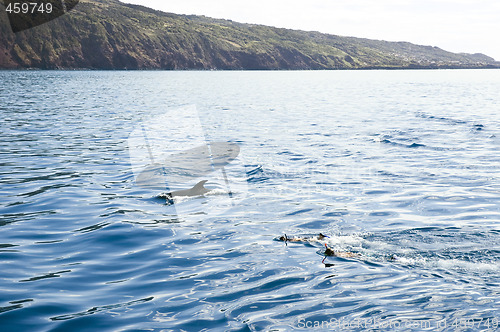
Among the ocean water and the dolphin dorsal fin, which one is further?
the dolphin dorsal fin

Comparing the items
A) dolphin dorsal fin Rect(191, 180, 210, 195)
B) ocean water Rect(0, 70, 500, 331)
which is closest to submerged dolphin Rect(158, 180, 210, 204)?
dolphin dorsal fin Rect(191, 180, 210, 195)

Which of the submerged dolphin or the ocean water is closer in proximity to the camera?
the ocean water

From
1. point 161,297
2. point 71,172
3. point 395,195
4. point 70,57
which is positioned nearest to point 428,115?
point 395,195

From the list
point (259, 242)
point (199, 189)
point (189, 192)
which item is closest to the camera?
point (259, 242)

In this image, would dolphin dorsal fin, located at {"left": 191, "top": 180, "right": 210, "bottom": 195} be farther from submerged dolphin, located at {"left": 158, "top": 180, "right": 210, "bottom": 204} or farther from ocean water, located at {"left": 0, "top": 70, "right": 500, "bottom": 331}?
ocean water, located at {"left": 0, "top": 70, "right": 500, "bottom": 331}

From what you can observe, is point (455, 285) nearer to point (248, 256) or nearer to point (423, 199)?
point (248, 256)

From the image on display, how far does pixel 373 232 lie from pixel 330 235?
1.13m

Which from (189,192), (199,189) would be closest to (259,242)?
(189,192)

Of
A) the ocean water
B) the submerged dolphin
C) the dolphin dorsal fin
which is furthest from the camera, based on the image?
the dolphin dorsal fin

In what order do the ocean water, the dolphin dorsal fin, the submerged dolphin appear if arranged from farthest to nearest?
the dolphin dorsal fin < the submerged dolphin < the ocean water

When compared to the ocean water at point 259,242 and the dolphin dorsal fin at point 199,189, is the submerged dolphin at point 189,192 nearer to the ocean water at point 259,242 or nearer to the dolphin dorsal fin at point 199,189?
the dolphin dorsal fin at point 199,189

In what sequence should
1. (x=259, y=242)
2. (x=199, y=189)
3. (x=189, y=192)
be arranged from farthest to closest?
(x=199, y=189) → (x=189, y=192) → (x=259, y=242)

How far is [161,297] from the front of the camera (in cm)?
840

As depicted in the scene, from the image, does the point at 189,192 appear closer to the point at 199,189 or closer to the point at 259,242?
the point at 199,189
